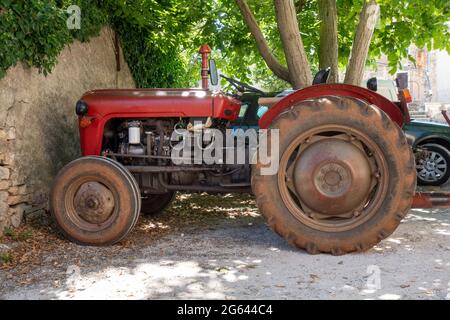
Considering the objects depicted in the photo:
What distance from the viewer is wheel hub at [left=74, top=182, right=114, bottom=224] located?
4723 millimetres

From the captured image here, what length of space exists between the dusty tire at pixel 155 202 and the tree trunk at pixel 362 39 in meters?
3.36

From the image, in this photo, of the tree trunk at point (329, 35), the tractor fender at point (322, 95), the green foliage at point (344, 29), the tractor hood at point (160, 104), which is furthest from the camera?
the green foliage at point (344, 29)

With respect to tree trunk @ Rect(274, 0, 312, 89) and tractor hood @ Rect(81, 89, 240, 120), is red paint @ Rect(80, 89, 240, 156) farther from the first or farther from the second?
tree trunk @ Rect(274, 0, 312, 89)

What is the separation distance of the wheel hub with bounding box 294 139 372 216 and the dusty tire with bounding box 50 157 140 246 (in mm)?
1493

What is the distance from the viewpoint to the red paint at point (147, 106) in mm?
5066

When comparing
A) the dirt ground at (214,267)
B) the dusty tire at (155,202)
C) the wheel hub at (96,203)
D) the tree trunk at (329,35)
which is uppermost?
the tree trunk at (329,35)

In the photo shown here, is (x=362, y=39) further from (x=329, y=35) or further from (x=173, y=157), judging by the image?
(x=173, y=157)

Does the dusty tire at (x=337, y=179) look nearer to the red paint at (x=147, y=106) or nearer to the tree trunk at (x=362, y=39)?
the red paint at (x=147, y=106)

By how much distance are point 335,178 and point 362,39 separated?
3.83m

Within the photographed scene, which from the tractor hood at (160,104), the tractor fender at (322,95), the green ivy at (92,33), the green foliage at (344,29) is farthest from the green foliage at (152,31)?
the tractor fender at (322,95)

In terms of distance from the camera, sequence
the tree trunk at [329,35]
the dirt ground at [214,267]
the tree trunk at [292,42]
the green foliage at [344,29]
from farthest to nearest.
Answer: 1. the green foliage at [344,29]
2. the tree trunk at [329,35]
3. the tree trunk at [292,42]
4. the dirt ground at [214,267]

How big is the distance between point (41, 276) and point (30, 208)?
1748 millimetres

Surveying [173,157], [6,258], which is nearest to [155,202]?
[173,157]

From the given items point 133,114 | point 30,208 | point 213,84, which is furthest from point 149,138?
point 30,208
